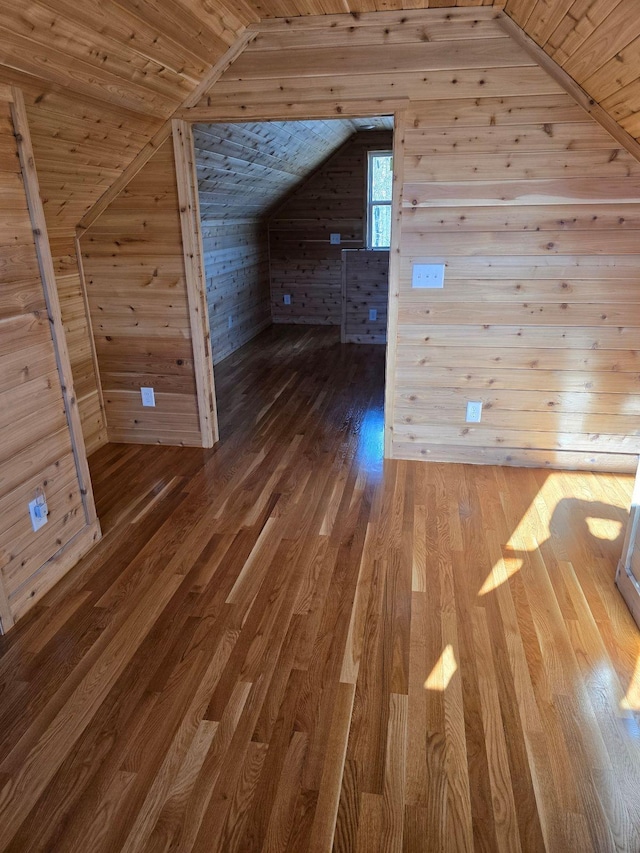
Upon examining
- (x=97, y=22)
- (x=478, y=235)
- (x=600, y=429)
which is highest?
(x=97, y=22)

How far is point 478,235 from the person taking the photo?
293 cm

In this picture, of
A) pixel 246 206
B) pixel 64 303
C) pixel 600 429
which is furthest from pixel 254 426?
pixel 246 206

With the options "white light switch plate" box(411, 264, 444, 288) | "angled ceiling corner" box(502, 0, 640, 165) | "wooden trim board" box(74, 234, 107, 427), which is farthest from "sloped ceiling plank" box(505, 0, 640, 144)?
"wooden trim board" box(74, 234, 107, 427)

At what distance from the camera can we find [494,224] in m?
2.90

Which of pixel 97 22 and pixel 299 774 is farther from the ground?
pixel 97 22

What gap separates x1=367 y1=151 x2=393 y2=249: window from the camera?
23.0 feet

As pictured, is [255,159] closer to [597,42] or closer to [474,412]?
[474,412]

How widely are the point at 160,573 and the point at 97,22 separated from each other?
2107 millimetres

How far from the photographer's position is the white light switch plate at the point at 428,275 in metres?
3.02

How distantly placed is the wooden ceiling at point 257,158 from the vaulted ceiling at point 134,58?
932 millimetres

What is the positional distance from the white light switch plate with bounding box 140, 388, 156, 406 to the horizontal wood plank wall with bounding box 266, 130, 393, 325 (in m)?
4.16

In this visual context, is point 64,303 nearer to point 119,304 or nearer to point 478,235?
point 119,304

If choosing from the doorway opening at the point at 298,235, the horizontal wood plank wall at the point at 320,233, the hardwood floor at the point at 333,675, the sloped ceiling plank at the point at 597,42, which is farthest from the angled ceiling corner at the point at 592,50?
the horizontal wood plank wall at the point at 320,233

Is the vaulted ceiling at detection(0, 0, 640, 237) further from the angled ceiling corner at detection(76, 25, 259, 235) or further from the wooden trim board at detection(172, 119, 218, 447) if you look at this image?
the wooden trim board at detection(172, 119, 218, 447)
